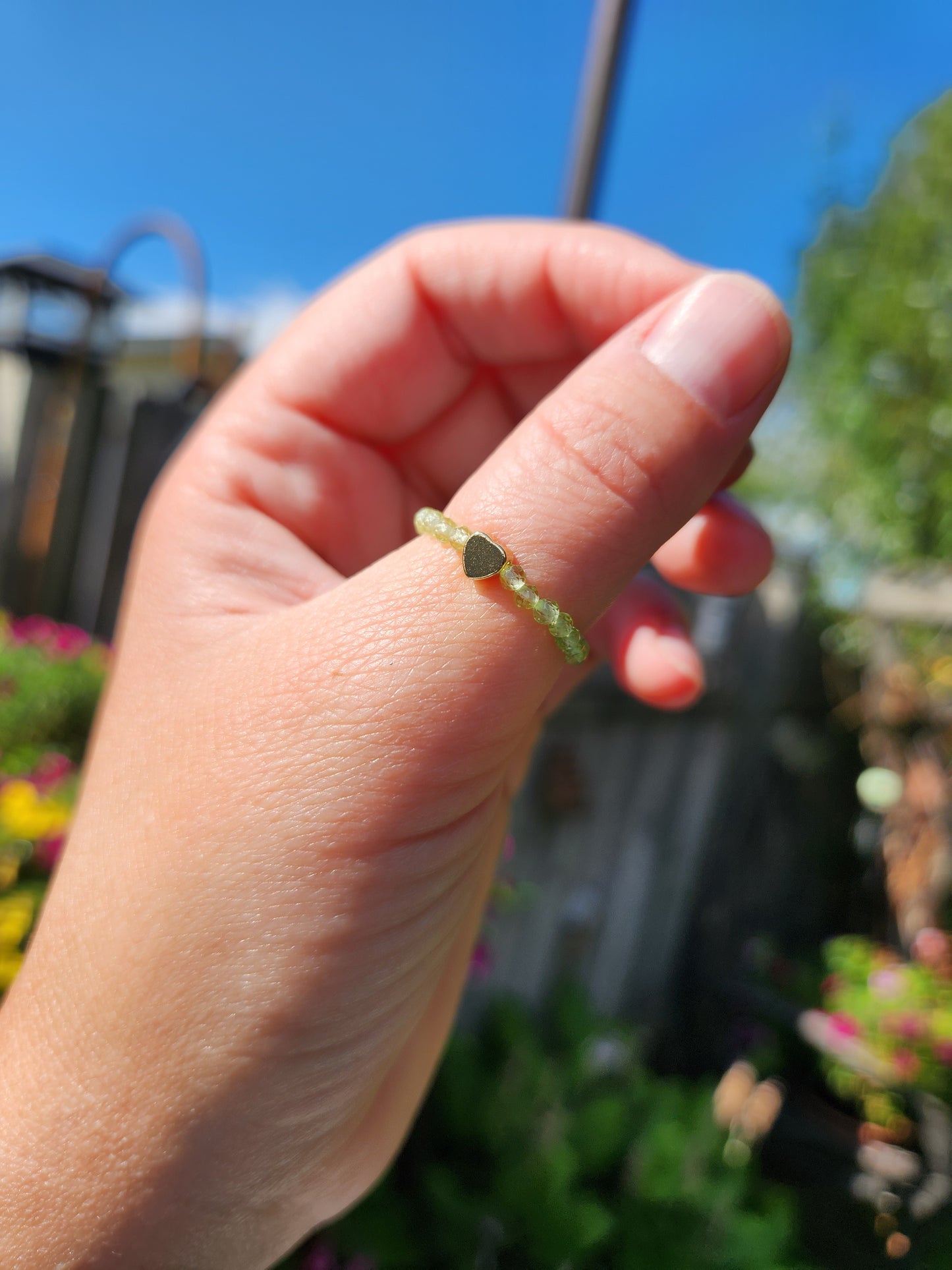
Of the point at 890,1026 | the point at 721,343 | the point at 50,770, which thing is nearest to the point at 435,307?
the point at 721,343

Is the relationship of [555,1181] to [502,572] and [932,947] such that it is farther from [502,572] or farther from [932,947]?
[502,572]

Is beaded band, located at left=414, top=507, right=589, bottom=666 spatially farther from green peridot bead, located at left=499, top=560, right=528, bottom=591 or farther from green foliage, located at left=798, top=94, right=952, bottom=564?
green foliage, located at left=798, top=94, right=952, bottom=564

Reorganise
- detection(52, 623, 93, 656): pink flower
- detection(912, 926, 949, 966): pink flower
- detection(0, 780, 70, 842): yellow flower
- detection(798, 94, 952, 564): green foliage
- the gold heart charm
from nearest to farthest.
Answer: the gold heart charm, detection(0, 780, 70, 842): yellow flower, detection(52, 623, 93, 656): pink flower, detection(912, 926, 949, 966): pink flower, detection(798, 94, 952, 564): green foliage

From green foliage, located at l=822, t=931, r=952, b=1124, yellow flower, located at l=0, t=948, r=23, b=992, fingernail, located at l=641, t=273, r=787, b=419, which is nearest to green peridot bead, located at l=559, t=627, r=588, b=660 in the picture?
fingernail, located at l=641, t=273, r=787, b=419

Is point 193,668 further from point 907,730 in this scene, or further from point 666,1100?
point 907,730

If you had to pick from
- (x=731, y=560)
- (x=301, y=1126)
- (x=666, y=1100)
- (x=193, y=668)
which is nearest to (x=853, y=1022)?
(x=666, y=1100)

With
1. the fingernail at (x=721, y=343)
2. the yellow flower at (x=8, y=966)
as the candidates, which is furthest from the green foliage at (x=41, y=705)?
the fingernail at (x=721, y=343)
